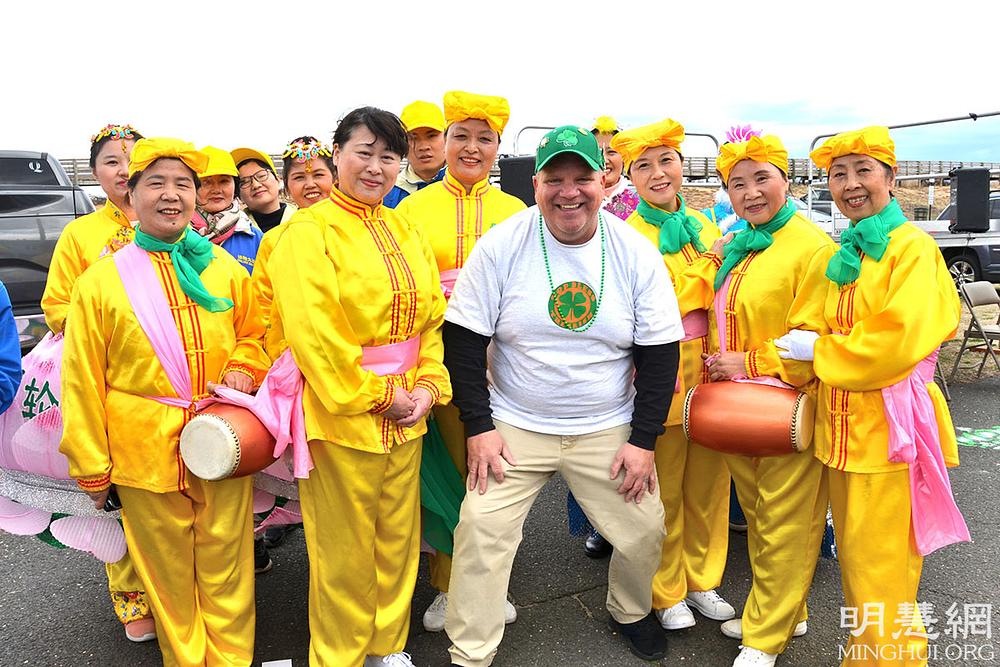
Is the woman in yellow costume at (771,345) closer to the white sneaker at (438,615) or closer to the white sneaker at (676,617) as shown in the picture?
the white sneaker at (676,617)

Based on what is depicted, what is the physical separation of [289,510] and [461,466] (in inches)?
29.0

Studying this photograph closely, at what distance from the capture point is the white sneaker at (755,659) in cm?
270

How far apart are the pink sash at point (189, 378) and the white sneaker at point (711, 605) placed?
5.97 ft

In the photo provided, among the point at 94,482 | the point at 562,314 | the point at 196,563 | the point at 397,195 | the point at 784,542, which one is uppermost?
the point at 397,195

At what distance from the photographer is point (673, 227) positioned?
3061mm

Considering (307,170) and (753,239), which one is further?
(307,170)

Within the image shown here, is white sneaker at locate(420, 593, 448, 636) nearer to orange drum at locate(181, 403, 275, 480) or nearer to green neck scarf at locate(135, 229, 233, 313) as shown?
orange drum at locate(181, 403, 275, 480)

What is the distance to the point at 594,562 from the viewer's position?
3.72 m

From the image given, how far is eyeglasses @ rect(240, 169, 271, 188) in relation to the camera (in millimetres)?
3959

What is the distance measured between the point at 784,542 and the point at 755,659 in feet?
1.51

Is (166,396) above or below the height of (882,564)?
above

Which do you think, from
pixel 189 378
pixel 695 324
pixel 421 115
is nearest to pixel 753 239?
pixel 695 324

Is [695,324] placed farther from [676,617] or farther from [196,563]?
[196,563]

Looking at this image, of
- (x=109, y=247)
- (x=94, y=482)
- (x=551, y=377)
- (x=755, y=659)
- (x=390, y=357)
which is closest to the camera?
(x=94, y=482)
